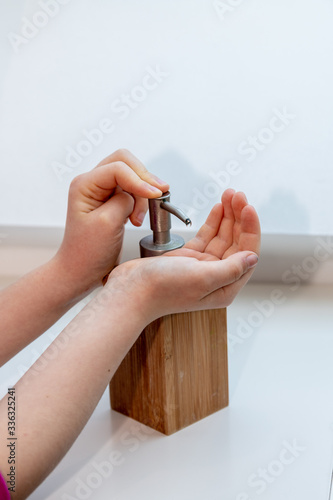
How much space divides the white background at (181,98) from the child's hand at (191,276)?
32 cm

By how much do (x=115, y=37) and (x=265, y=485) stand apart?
794 millimetres

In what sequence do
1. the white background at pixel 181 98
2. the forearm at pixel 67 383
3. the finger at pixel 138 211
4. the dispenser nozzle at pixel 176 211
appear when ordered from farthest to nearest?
the white background at pixel 181 98 < the finger at pixel 138 211 < the dispenser nozzle at pixel 176 211 < the forearm at pixel 67 383

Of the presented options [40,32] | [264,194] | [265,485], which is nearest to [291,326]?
[264,194]

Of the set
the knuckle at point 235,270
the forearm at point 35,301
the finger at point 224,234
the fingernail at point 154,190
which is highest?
the fingernail at point 154,190

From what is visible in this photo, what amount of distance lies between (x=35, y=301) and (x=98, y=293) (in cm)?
11

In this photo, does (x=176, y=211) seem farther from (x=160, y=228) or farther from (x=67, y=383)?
(x=67, y=383)

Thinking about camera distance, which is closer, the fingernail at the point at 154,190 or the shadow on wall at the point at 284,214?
the fingernail at the point at 154,190

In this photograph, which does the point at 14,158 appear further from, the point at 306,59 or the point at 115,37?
the point at 306,59

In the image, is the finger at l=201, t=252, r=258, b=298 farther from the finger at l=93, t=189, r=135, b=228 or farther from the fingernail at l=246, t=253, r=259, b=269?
the finger at l=93, t=189, r=135, b=228

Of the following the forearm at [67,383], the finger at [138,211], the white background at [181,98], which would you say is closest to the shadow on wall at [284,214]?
the white background at [181,98]

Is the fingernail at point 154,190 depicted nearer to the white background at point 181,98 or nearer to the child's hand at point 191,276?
the child's hand at point 191,276

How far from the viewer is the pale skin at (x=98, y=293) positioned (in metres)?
0.67

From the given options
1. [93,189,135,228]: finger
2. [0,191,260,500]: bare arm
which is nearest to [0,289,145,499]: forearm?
[0,191,260,500]: bare arm

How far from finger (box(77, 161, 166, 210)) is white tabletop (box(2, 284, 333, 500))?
0.27 m
